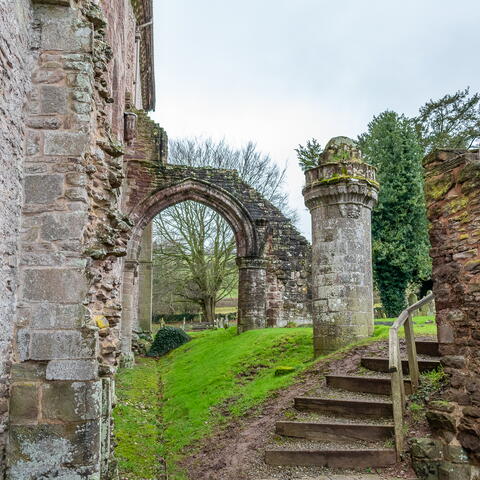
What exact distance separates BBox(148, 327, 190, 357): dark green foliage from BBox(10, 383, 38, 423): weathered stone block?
15508 millimetres

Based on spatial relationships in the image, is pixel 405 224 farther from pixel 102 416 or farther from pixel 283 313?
pixel 102 416

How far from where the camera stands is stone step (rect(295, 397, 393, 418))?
21.0ft

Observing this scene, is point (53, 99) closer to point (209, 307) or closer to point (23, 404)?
point (23, 404)

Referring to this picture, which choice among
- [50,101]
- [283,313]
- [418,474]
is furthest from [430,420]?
[283,313]

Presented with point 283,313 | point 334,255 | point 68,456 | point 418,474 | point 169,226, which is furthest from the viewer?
point 169,226

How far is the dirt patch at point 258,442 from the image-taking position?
18.7ft

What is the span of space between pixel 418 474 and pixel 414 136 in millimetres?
18023

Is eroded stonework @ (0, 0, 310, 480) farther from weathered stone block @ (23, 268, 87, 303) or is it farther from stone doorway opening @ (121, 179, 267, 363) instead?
stone doorway opening @ (121, 179, 267, 363)

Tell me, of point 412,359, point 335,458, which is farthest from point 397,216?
point 335,458

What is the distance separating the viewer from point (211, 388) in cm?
995

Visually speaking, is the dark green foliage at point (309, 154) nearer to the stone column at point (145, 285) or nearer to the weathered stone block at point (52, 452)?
the stone column at point (145, 285)

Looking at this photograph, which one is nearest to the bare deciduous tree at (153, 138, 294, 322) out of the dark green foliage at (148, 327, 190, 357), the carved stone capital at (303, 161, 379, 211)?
the dark green foliage at (148, 327, 190, 357)

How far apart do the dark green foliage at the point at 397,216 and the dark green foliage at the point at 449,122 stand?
4.00 m

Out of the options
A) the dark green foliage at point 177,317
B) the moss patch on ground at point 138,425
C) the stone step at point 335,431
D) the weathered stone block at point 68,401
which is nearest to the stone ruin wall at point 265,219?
the moss patch on ground at point 138,425
